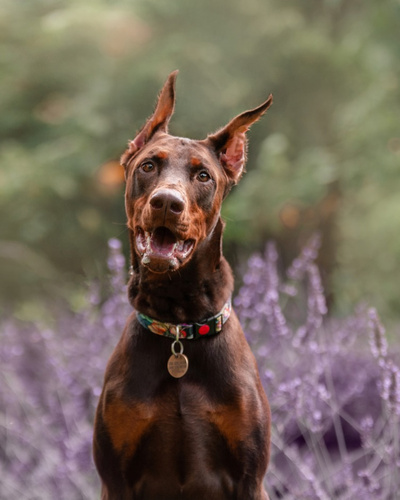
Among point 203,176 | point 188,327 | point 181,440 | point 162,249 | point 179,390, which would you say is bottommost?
point 181,440

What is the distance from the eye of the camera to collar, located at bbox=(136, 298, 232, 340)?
9.16 ft

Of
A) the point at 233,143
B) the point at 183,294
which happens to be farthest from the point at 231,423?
the point at 233,143

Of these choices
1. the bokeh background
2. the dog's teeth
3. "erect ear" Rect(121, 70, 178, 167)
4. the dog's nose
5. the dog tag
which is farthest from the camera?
the bokeh background

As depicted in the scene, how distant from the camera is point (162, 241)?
2.58 m

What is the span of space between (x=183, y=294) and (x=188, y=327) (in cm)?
13

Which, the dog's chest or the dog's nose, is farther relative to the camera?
the dog's chest

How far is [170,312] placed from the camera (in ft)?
9.36

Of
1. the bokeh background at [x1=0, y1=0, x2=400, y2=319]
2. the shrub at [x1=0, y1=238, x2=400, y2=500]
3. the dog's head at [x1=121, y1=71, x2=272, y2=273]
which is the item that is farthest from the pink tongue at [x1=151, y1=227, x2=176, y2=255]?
the bokeh background at [x1=0, y1=0, x2=400, y2=319]

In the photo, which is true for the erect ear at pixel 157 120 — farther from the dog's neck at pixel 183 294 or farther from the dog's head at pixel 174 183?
the dog's neck at pixel 183 294

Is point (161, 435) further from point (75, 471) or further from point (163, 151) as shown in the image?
point (75, 471)

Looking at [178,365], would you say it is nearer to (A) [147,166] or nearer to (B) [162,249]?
(B) [162,249]

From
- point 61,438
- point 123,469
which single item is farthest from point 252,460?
point 61,438

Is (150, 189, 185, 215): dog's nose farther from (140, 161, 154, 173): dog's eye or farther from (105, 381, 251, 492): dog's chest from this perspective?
(105, 381, 251, 492): dog's chest

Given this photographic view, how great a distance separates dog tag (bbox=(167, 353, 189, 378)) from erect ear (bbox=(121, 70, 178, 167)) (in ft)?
2.44
